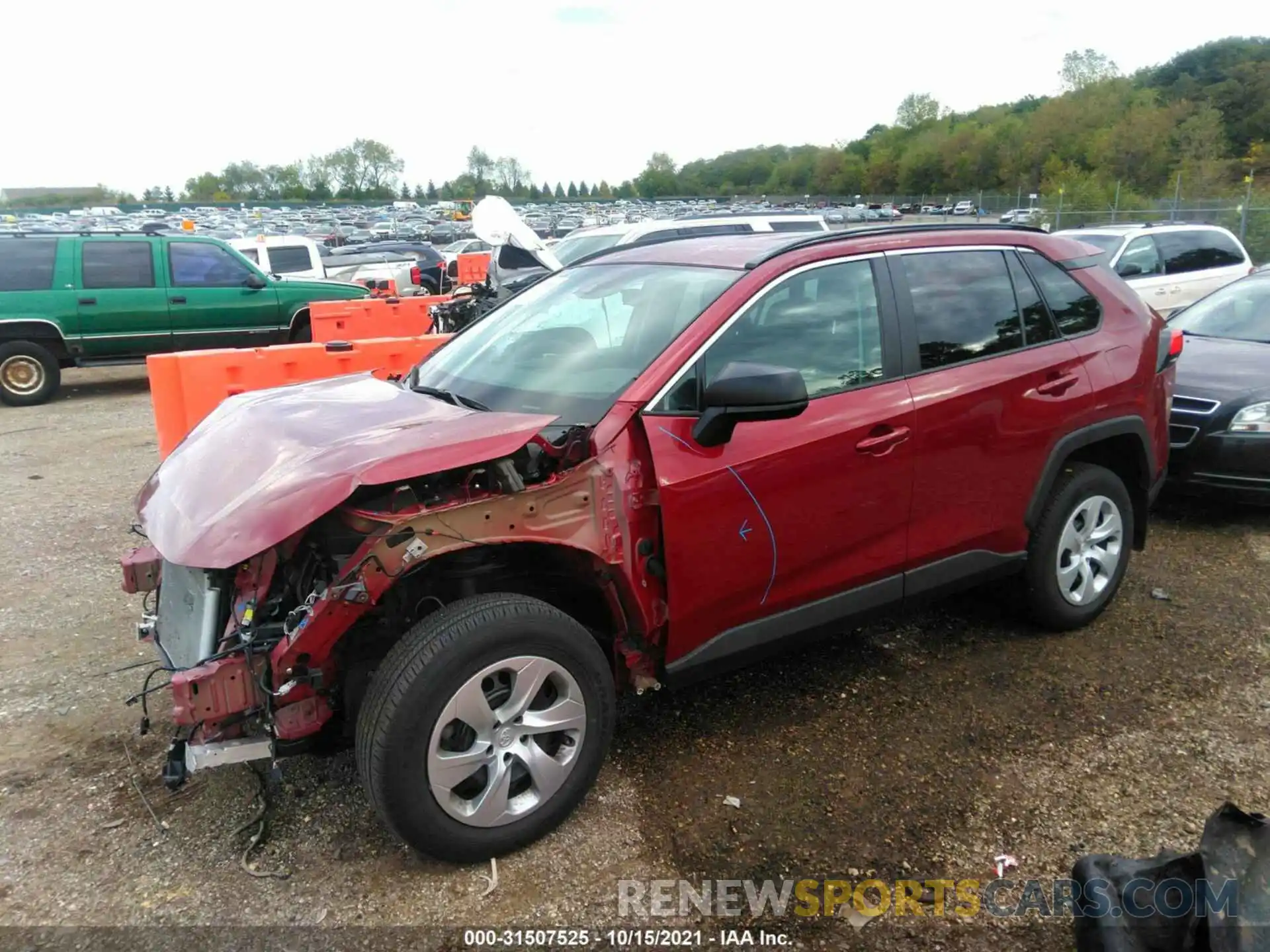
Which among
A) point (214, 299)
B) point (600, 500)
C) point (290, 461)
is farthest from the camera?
point (214, 299)

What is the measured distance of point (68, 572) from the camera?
5.12 m

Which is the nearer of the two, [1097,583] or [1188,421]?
[1097,583]

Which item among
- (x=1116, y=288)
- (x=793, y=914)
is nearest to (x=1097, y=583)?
(x=1116, y=288)

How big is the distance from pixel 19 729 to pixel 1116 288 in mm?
5148

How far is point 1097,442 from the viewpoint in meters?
4.11

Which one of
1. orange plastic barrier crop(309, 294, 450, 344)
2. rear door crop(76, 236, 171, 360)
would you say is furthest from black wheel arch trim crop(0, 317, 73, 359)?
orange plastic barrier crop(309, 294, 450, 344)

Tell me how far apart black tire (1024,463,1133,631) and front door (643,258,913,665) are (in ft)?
2.91

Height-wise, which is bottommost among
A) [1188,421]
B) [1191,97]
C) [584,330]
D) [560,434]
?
[1188,421]

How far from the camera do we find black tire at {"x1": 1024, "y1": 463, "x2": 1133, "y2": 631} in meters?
3.96

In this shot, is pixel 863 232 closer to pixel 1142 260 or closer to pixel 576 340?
pixel 576 340

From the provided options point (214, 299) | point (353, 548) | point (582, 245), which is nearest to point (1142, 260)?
point (582, 245)

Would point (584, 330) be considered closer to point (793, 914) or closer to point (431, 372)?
point (431, 372)

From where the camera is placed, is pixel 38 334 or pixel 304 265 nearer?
pixel 38 334

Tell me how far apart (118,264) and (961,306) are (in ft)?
35.4
